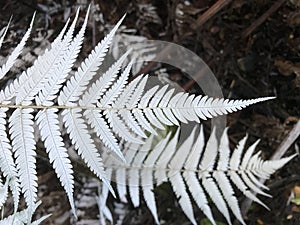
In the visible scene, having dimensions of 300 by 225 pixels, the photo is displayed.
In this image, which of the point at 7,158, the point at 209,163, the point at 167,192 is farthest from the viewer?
the point at 167,192

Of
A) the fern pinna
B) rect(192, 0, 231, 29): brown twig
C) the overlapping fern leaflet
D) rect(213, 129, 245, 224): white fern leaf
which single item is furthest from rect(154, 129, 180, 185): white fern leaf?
the fern pinna

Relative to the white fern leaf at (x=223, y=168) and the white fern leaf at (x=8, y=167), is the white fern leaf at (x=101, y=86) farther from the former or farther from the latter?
the white fern leaf at (x=223, y=168)

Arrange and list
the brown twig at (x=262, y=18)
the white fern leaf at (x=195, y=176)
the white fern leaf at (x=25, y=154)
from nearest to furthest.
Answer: the white fern leaf at (x=25, y=154) < the white fern leaf at (x=195, y=176) < the brown twig at (x=262, y=18)

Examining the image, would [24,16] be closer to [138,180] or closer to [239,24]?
[138,180]

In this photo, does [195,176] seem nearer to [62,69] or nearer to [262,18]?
[262,18]

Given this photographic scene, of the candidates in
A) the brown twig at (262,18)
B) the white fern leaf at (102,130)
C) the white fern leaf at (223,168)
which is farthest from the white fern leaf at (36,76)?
the brown twig at (262,18)

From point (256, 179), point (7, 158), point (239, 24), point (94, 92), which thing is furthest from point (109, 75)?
point (239, 24)
